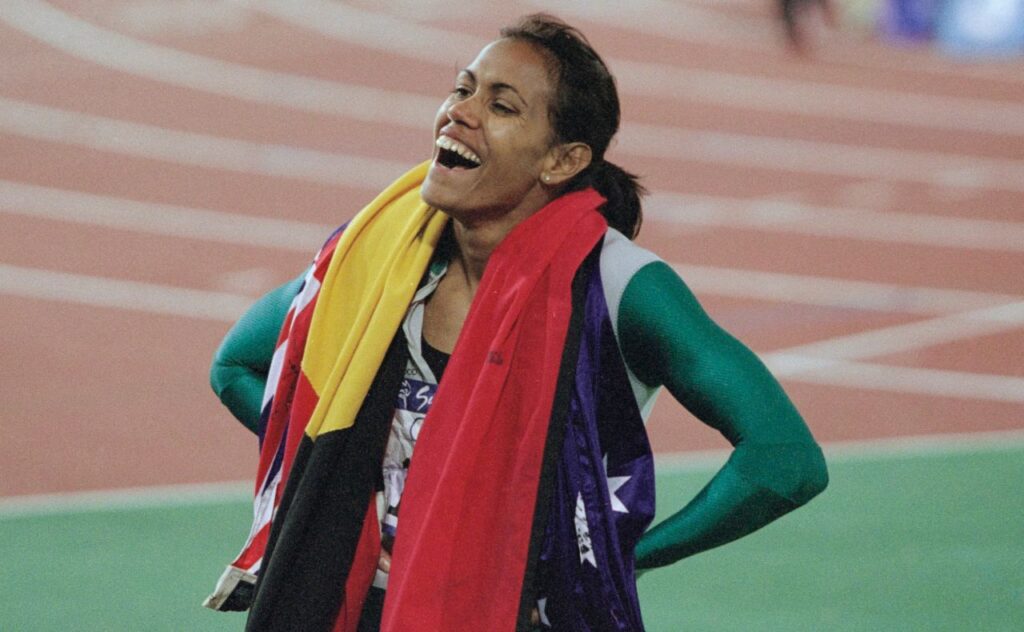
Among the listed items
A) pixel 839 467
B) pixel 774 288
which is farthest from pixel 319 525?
pixel 774 288

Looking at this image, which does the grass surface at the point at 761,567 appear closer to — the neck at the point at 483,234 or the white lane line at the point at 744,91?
the neck at the point at 483,234

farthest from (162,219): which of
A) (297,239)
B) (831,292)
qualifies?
(831,292)

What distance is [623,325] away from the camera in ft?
9.77

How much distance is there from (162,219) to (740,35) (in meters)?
7.78

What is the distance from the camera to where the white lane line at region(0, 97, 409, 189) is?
12.9 metres

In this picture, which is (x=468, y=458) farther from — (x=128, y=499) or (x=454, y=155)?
(x=128, y=499)

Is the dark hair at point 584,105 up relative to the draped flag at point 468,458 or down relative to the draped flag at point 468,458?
up

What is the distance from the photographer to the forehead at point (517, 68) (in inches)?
124

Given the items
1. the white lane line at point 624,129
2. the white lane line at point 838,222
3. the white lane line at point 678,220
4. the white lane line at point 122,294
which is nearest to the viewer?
the white lane line at point 122,294

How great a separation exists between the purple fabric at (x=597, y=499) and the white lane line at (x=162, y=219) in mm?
8285

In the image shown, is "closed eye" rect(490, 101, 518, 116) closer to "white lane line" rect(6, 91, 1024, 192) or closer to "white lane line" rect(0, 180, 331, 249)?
"white lane line" rect(0, 180, 331, 249)

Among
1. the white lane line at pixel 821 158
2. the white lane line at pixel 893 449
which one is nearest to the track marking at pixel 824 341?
the white lane line at pixel 893 449

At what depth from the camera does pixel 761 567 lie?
6.61 m

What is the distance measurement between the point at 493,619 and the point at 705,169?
1081cm
